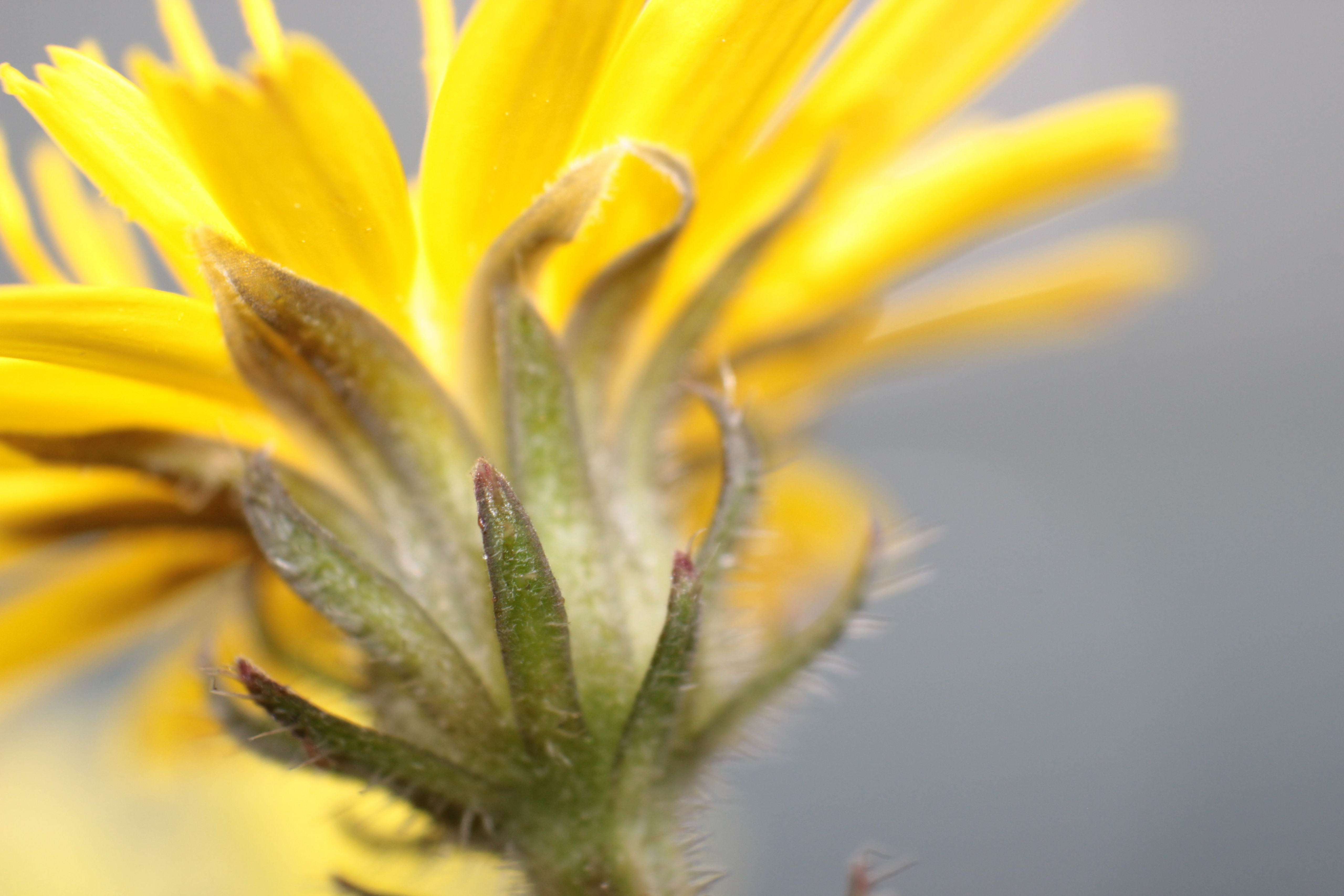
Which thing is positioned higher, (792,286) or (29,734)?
(792,286)

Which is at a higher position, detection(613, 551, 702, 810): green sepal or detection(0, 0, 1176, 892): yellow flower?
detection(0, 0, 1176, 892): yellow flower

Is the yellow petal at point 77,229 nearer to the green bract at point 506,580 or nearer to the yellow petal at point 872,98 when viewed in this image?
the green bract at point 506,580

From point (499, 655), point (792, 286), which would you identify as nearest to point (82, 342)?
point (499, 655)

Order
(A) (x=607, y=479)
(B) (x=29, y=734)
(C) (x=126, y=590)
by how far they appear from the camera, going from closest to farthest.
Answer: (A) (x=607, y=479), (C) (x=126, y=590), (B) (x=29, y=734)

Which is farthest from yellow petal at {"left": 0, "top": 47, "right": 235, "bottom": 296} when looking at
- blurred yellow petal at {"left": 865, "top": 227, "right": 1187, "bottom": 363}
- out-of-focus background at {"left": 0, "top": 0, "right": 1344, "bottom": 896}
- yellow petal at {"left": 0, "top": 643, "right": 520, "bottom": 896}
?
out-of-focus background at {"left": 0, "top": 0, "right": 1344, "bottom": 896}

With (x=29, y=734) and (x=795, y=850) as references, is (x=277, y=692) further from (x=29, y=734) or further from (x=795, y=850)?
(x=795, y=850)

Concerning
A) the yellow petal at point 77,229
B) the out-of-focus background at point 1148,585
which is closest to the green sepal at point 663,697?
the yellow petal at point 77,229

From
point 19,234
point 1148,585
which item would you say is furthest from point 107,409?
point 1148,585

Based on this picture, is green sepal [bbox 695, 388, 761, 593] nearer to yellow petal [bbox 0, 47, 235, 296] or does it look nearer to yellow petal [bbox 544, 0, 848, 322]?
yellow petal [bbox 544, 0, 848, 322]
